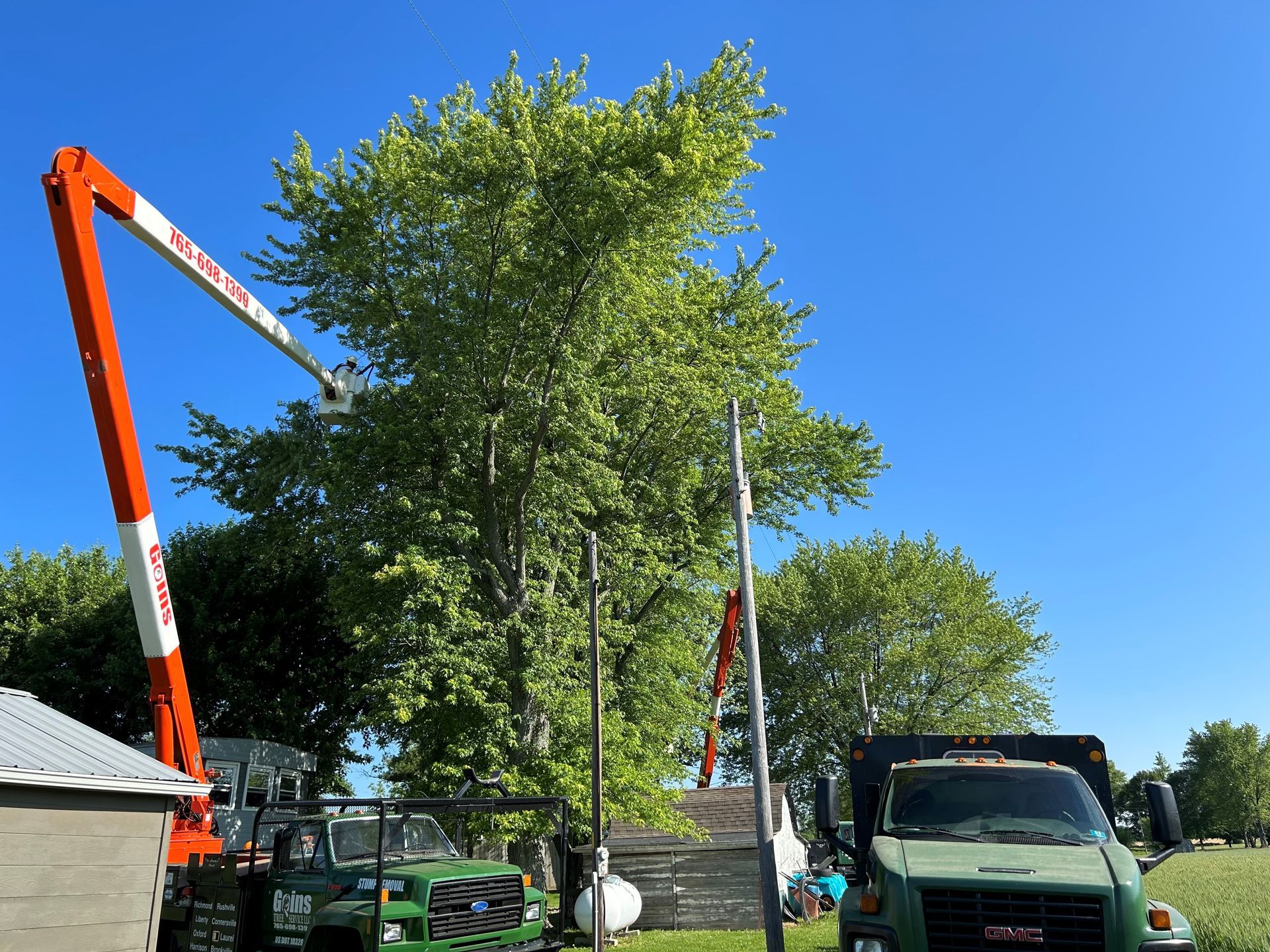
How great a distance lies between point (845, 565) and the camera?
46.4 meters

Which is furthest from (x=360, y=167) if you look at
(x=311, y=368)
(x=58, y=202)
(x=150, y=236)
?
(x=58, y=202)

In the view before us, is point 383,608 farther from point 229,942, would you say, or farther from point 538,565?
point 229,942

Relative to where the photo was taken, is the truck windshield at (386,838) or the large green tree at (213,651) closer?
the truck windshield at (386,838)

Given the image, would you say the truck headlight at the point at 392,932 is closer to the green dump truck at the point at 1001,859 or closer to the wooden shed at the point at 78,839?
the wooden shed at the point at 78,839

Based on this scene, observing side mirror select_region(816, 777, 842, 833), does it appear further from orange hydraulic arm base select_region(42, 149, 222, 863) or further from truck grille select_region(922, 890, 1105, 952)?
orange hydraulic arm base select_region(42, 149, 222, 863)

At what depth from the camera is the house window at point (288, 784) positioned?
22.9 meters

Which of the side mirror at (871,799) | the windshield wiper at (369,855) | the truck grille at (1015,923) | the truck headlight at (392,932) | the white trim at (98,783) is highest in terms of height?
the white trim at (98,783)

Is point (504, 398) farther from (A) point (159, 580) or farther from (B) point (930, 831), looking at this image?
(B) point (930, 831)

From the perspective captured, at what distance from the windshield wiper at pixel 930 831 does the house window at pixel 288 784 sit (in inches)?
789

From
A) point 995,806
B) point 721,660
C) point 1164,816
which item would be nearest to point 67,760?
point 995,806

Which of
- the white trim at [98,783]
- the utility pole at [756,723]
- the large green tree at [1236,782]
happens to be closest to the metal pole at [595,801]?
the utility pole at [756,723]

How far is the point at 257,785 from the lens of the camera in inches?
861

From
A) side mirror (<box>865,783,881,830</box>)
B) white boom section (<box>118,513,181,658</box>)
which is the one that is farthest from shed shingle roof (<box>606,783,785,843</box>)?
side mirror (<box>865,783,881,830</box>)

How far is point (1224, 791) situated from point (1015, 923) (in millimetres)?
92376
